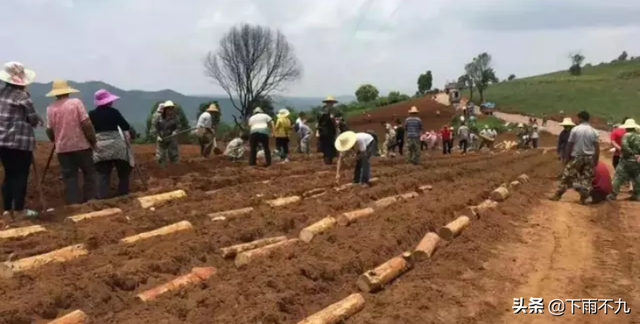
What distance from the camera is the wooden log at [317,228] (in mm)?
6988

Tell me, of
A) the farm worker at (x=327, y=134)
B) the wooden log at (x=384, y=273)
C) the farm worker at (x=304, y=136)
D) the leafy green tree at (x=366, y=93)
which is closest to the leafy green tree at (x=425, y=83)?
the leafy green tree at (x=366, y=93)

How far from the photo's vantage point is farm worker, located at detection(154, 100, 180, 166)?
13.5 m

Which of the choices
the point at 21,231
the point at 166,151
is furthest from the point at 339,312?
the point at 166,151

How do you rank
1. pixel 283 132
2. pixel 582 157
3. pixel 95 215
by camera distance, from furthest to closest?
pixel 283 132 → pixel 582 157 → pixel 95 215

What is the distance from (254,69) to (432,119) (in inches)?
771

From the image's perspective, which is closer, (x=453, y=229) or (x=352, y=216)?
(x=453, y=229)

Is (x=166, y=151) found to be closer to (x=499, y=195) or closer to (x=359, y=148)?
(x=359, y=148)

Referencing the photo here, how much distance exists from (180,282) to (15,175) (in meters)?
3.34

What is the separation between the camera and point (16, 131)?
7.49 m

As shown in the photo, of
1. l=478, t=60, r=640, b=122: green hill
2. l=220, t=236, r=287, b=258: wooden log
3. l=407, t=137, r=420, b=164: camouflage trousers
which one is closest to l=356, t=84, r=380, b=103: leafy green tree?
l=478, t=60, r=640, b=122: green hill

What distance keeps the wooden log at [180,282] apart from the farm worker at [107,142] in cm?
377

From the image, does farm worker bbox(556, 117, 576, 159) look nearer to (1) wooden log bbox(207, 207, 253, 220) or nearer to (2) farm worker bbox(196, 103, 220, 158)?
(2) farm worker bbox(196, 103, 220, 158)

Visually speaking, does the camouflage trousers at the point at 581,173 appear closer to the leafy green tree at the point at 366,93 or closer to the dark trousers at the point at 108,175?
the dark trousers at the point at 108,175

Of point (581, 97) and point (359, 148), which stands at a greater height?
point (359, 148)
